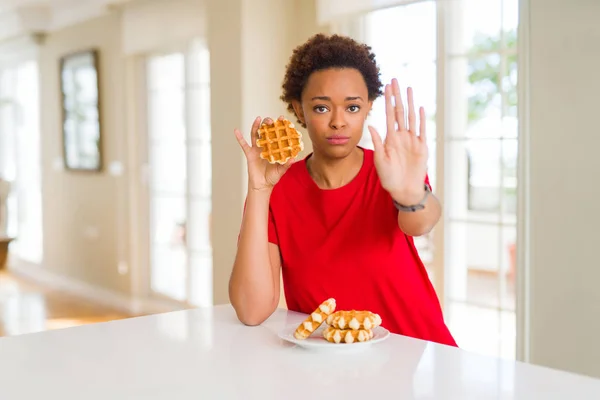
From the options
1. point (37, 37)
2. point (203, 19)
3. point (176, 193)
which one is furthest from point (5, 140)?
point (203, 19)

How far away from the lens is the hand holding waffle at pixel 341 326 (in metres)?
1.43

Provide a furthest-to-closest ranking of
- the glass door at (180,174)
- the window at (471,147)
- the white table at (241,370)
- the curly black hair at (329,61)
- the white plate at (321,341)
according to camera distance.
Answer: the glass door at (180,174)
the window at (471,147)
the curly black hair at (329,61)
the white plate at (321,341)
the white table at (241,370)

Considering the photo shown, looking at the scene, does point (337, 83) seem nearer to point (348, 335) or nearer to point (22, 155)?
point (348, 335)

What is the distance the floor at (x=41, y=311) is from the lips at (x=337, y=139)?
4291mm

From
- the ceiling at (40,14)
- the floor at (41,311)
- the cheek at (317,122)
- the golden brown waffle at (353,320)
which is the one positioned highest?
the ceiling at (40,14)

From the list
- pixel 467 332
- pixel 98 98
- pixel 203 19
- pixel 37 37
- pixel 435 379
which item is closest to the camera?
pixel 435 379

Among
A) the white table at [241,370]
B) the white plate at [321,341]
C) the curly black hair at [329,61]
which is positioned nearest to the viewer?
the white table at [241,370]

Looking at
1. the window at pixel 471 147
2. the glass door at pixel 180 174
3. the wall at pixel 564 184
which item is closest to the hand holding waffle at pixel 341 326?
the wall at pixel 564 184

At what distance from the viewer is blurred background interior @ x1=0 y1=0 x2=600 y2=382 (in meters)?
3.15

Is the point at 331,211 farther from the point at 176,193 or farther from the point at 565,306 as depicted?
the point at 176,193

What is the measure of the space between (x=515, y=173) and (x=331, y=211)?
1.84 metres

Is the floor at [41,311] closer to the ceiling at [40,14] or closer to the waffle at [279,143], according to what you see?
the ceiling at [40,14]

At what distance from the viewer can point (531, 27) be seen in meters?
3.21

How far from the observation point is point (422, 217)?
1.59 meters
